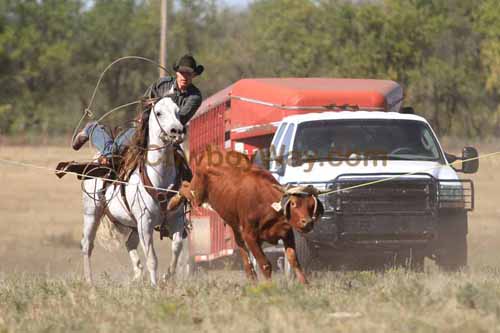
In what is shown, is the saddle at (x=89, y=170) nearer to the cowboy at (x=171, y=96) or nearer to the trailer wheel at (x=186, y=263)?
the cowboy at (x=171, y=96)

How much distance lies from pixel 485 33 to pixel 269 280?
4805cm

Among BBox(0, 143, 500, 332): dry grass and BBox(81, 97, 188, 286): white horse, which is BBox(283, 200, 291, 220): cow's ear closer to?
BBox(0, 143, 500, 332): dry grass

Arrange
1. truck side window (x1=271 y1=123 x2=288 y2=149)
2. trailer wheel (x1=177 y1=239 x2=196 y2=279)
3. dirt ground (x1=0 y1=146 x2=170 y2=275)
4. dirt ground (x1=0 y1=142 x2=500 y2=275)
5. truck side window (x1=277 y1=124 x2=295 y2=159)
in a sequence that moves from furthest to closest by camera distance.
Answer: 1. dirt ground (x1=0 y1=146 x2=170 y2=275)
2. dirt ground (x1=0 y1=142 x2=500 y2=275)
3. trailer wheel (x1=177 y1=239 x2=196 y2=279)
4. truck side window (x1=271 y1=123 x2=288 y2=149)
5. truck side window (x1=277 y1=124 x2=295 y2=159)

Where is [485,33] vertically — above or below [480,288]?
above

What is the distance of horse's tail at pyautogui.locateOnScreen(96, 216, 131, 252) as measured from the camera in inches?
553

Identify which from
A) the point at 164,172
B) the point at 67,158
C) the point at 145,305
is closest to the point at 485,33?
the point at 67,158

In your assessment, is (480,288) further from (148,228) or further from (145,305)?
(148,228)

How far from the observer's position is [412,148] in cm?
1440

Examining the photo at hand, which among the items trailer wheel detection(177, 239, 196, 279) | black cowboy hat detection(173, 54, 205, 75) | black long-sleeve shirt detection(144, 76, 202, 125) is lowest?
trailer wheel detection(177, 239, 196, 279)

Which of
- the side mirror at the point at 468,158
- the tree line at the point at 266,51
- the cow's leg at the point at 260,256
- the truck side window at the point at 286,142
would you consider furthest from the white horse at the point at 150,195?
the tree line at the point at 266,51

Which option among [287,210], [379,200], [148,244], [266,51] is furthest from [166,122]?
[266,51]

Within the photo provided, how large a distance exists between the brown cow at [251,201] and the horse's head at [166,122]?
0.38 meters

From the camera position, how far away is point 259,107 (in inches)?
648

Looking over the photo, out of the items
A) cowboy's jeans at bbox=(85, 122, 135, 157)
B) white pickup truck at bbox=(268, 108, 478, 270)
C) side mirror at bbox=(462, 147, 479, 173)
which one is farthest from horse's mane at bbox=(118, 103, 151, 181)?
side mirror at bbox=(462, 147, 479, 173)
